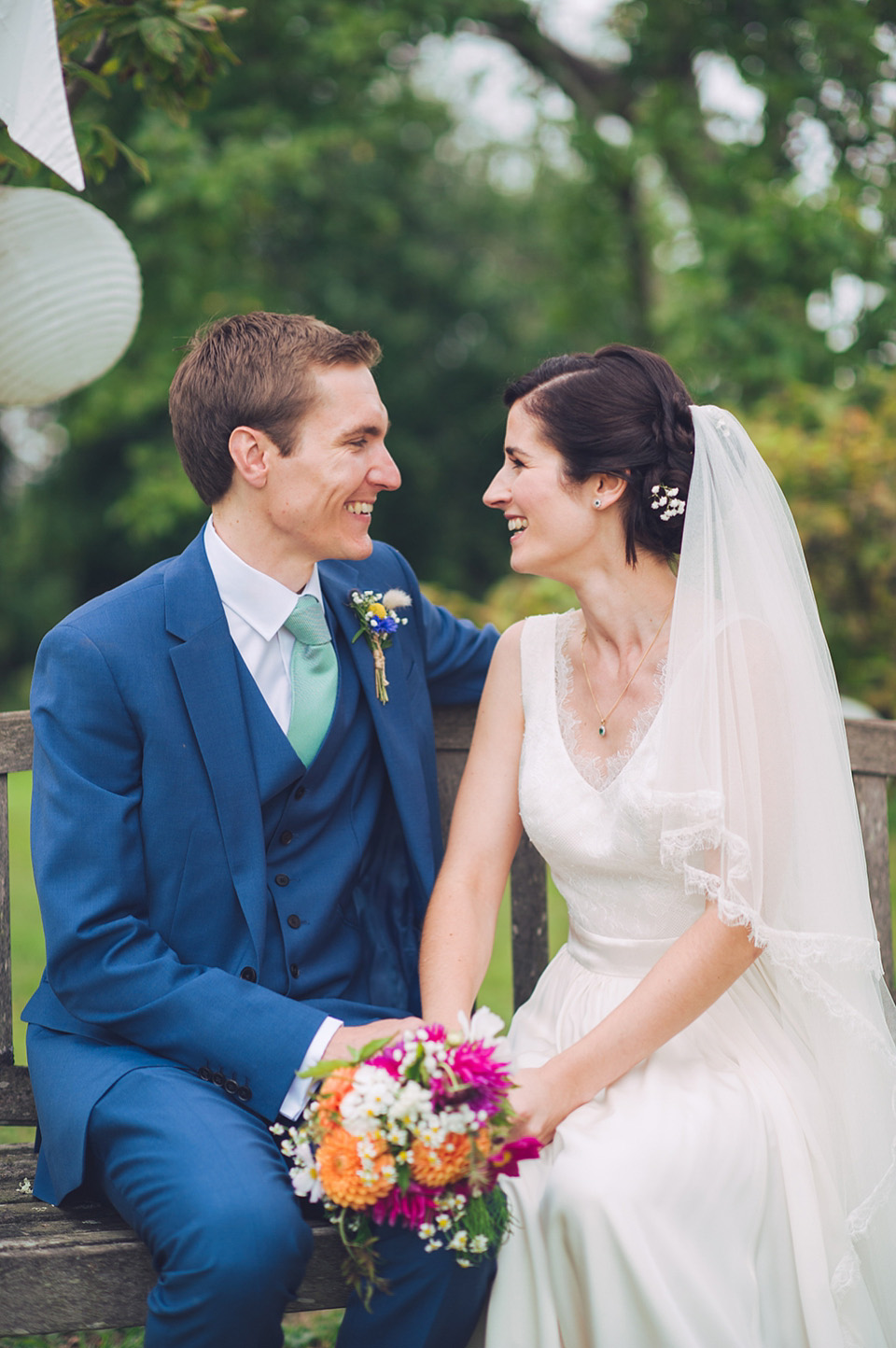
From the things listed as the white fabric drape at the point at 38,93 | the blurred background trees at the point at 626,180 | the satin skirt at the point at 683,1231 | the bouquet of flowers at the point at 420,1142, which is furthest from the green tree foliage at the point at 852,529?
the bouquet of flowers at the point at 420,1142

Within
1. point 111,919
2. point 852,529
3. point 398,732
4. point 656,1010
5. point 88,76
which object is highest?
point 88,76

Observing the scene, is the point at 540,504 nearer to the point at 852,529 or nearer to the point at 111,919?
the point at 111,919

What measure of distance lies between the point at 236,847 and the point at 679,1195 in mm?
1127

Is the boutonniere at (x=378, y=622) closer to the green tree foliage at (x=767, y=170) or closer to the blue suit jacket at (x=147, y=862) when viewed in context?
the blue suit jacket at (x=147, y=862)

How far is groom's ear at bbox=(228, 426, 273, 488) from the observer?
111 inches

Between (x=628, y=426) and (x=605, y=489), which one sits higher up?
(x=628, y=426)

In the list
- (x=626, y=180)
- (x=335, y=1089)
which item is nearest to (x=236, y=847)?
(x=335, y=1089)

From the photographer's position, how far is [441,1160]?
2029 mm

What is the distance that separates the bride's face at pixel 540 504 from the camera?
2.88m

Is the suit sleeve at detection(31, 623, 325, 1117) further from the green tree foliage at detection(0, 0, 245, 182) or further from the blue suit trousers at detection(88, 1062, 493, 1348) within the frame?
the green tree foliage at detection(0, 0, 245, 182)

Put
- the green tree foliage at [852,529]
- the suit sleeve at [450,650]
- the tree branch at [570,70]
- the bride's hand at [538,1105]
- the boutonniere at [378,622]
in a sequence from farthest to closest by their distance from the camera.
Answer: the tree branch at [570,70], the green tree foliage at [852,529], the suit sleeve at [450,650], the boutonniere at [378,622], the bride's hand at [538,1105]

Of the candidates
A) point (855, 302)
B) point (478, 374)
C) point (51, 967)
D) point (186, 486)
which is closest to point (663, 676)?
point (51, 967)

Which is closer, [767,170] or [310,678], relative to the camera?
[310,678]

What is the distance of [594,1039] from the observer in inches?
99.0
